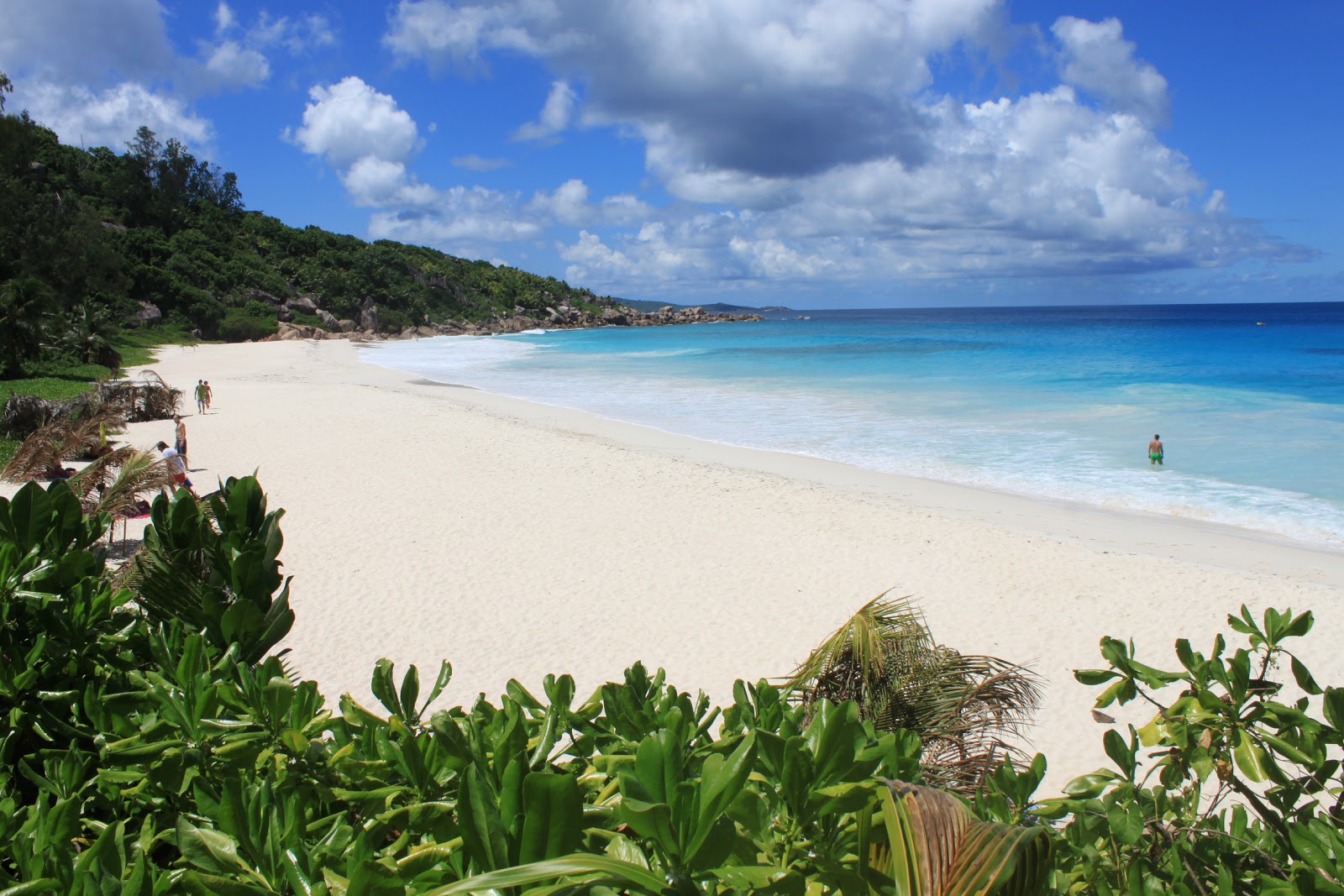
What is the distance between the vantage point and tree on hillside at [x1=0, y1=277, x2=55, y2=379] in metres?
20.8

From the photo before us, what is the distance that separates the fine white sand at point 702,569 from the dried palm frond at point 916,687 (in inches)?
83.6

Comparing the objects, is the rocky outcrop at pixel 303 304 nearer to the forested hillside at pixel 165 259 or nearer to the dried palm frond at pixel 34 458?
the forested hillside at pixel 165 259

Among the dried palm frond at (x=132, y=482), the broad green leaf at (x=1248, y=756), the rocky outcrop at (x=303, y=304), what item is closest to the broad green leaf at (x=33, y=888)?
the broad green leaf at (x=1248, y=756)

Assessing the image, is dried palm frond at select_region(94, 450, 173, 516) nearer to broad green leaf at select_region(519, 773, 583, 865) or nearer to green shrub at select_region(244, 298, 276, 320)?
broad green leaf at select_region(519, 773, 583, 865)

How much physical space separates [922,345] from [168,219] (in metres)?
59.3

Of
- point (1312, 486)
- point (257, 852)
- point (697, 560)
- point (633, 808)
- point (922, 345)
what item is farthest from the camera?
point (922, 345)

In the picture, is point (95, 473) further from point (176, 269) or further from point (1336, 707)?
point (176, 269)

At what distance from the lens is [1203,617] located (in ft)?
24.2

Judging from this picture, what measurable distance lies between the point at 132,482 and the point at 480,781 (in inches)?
281

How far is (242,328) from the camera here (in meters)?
50.7

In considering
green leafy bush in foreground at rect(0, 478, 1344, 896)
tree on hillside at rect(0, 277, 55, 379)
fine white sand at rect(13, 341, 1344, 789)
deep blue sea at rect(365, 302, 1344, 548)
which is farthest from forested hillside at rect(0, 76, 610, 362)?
green leafy bush in foreground at rect(0, 478, 1344, 896)

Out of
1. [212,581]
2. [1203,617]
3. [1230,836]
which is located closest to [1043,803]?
[1230,836]

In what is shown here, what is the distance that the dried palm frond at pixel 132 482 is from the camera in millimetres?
6074

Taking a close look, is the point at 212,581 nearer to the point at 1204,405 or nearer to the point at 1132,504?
the point at 1132,504
